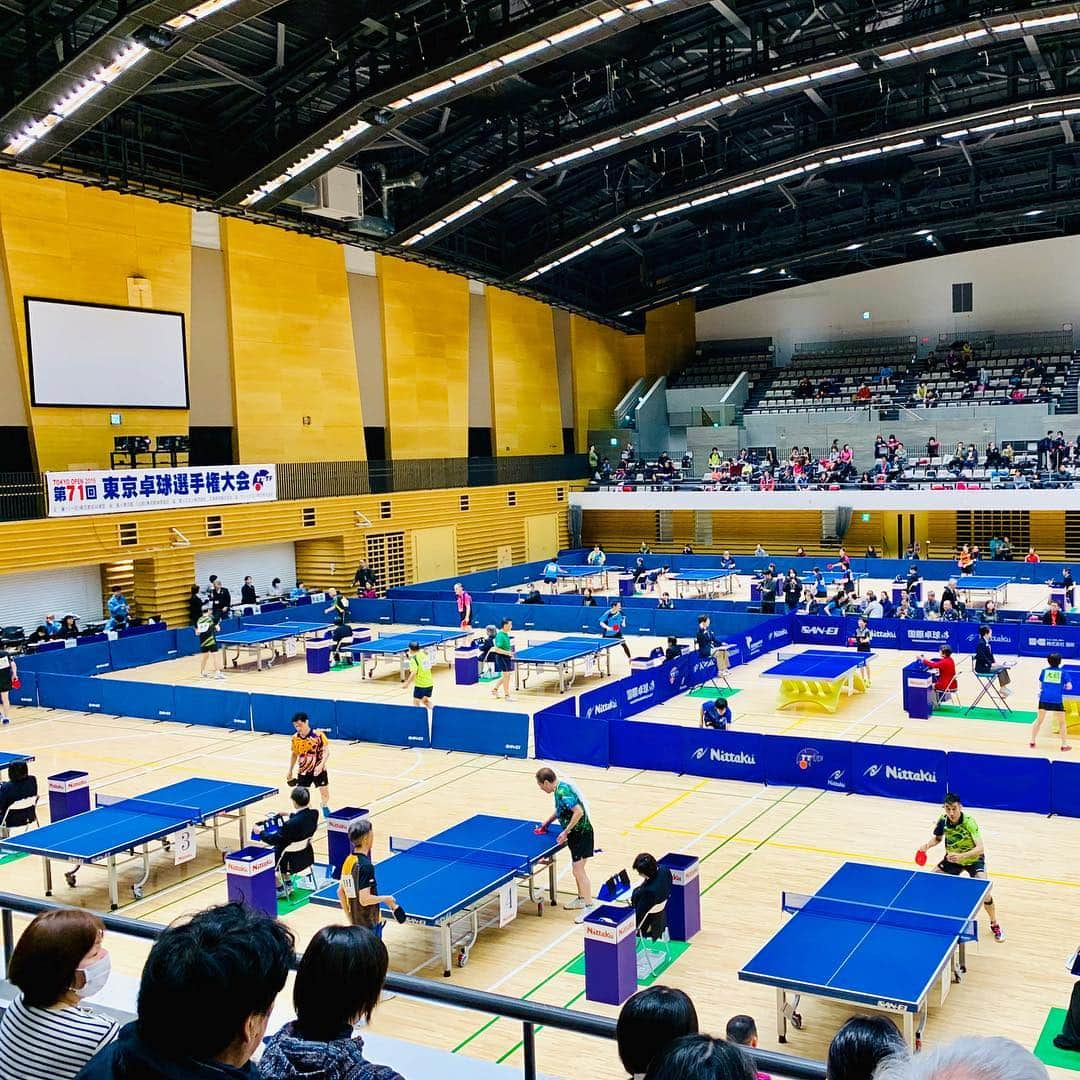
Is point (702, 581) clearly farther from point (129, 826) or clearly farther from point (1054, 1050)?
point (1054, 1050)

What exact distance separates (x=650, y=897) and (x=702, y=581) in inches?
975

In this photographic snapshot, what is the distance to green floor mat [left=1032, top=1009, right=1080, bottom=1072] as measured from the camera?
8188 mm

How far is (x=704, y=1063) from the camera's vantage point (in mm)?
2289

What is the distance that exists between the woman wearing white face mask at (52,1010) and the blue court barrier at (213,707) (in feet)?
58.5

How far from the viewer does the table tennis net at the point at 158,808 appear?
499 inches

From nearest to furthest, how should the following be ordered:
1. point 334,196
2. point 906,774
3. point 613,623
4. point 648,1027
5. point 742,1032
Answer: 1. point 648,1027
2. point 742,1032
3. point 906,774
4. point 613,623
5. point 334,196

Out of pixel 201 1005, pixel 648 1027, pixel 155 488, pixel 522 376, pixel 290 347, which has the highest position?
pixel 290 347

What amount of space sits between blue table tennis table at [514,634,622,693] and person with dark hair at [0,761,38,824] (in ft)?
32.5

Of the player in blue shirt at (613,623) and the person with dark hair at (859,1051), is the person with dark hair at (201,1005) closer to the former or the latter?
the person with dark hair at (859,1051)

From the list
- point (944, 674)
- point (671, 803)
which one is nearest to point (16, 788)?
point (671, 803)

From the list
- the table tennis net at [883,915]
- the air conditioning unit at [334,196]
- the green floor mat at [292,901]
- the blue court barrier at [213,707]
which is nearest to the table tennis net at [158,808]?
the green floor mat at [292,901]

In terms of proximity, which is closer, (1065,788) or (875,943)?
(875,943)

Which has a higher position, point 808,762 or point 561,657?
point 561,657

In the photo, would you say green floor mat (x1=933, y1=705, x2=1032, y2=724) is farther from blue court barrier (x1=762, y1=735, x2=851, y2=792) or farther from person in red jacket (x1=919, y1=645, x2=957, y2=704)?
blue court barrier (x1=762, y1=735, x2=851, y2=792)
